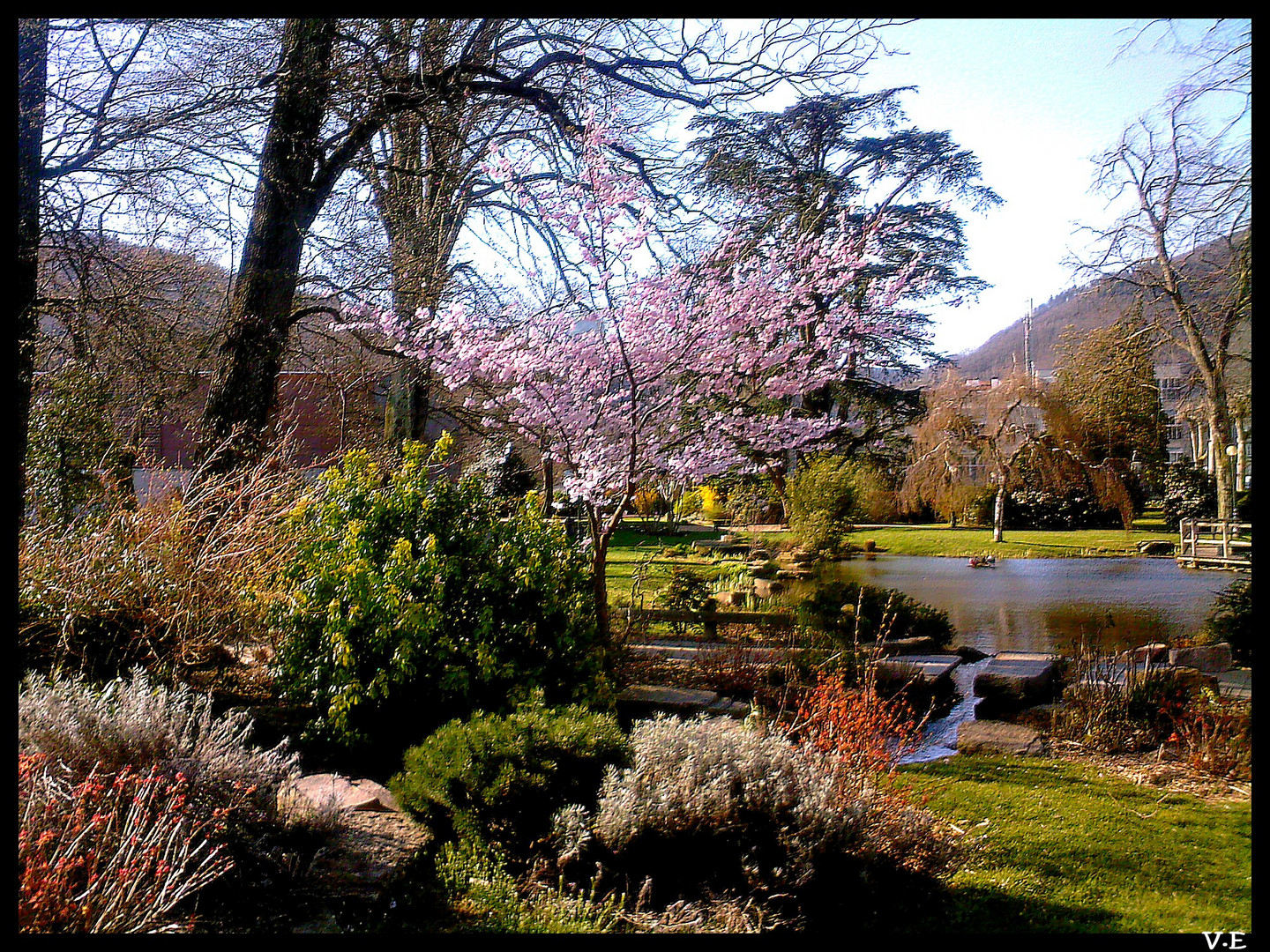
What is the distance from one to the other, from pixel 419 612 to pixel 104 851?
4.26 ft

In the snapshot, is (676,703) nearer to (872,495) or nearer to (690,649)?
(690,649)

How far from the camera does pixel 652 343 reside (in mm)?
4957

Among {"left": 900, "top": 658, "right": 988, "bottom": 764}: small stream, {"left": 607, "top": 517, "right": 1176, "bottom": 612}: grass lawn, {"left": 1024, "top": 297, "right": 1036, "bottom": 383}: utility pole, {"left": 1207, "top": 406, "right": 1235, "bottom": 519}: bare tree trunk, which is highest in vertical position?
{"left": 1024, "top": 297, "right": 1036, "bottom": 383}: utility pole

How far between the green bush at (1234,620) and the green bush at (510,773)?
434cm

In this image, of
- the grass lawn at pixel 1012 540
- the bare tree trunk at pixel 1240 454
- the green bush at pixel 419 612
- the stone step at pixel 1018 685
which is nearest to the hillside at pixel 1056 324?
the bare tree trunk at pixel 1240 454

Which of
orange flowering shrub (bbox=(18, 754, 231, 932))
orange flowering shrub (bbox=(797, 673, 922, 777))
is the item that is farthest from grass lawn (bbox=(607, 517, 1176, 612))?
orange flowering shrub (bbox=(18, 754, 231, 932))

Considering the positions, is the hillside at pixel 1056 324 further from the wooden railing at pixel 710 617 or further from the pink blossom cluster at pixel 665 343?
the wooden railing at pixel 710 617

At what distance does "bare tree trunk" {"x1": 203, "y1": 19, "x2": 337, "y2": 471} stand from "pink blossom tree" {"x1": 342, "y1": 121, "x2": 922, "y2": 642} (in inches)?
31.1

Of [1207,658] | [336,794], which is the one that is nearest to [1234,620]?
[1207,658]

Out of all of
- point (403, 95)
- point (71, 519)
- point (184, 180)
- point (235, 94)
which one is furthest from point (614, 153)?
point (71, 519)

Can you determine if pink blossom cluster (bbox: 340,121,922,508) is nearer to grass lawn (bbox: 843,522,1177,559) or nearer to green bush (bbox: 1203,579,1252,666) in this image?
grass lawn (bbox: 843,522,1177,559)

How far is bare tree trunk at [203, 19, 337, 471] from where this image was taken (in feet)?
18.2

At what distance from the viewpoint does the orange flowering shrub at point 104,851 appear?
73.7 inches

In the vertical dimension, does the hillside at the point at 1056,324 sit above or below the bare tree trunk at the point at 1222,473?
above
